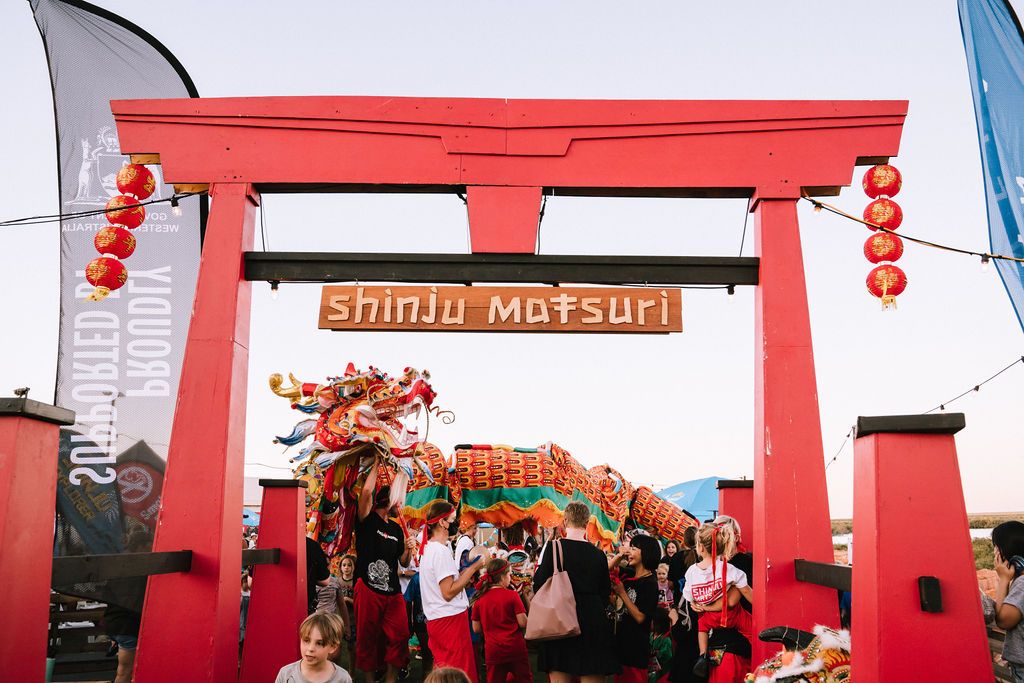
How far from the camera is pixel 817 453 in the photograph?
5777 millimetres

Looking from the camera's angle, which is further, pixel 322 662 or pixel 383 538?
pixel 383 538

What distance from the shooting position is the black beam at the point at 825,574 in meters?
4.41

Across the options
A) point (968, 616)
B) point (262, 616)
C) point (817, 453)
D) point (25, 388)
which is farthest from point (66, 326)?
point (968, 616)

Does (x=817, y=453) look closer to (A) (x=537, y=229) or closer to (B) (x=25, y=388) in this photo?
(A) (x=537, y=229)

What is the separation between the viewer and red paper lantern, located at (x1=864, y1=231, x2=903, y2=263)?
614 cm

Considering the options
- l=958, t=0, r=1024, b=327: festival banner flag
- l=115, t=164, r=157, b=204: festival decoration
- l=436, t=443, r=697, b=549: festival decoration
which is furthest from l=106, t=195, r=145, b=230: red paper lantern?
l=436, t=443, r=697, b=549: festival decoration

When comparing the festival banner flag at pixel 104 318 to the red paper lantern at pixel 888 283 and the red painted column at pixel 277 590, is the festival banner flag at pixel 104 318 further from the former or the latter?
the red paper lantern at pixel 888 283

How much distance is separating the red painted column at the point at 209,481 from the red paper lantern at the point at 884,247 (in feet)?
15.4

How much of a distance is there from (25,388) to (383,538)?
4.18m

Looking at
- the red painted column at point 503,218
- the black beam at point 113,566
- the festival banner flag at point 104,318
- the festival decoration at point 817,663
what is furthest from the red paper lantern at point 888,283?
the festival banner flag at point 104,318

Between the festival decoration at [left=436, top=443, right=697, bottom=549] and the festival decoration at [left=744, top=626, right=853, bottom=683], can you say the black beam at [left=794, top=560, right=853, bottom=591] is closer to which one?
the festival decoration at [left=744, top=626, right=853, bottom=683]

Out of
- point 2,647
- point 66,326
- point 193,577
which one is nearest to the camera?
point 2,647

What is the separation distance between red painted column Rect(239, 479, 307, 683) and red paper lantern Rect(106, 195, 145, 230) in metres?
2.30

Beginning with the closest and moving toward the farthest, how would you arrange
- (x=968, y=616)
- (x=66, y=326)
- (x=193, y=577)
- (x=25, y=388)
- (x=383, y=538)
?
(x=968, y=616)
(x=25, y=388)
(x=193, y=577)
(x=383, y=538)
(x=66, y=326)
